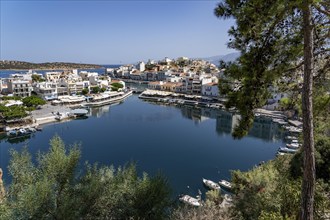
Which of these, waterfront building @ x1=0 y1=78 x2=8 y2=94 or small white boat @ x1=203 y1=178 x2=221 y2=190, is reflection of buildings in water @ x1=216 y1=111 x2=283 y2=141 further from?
waterfront building @ x1=0 y1=78 x2=8 y2=94

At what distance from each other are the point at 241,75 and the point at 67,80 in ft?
134

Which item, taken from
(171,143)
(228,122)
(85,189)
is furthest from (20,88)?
(85,189)

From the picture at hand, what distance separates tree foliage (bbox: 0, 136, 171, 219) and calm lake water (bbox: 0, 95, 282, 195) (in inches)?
300

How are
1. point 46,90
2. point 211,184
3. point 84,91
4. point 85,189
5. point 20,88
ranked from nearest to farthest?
point 85,189, point 211,184, point 20,88, point 46,90, point 84,91

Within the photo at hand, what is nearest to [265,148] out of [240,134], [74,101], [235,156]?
[235,156]

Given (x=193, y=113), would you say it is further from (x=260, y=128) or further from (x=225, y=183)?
(x=225, y=183)

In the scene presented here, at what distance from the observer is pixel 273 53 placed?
3391 mm

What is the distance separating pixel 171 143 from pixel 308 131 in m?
17.8

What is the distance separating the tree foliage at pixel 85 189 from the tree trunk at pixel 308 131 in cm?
327

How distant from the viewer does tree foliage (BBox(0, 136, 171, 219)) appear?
5211mm

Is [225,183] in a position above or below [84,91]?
below

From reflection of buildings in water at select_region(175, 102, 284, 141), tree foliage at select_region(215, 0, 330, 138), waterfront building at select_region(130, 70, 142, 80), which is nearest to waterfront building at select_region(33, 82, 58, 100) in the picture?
reflection of buildings in water at select_region(175, 102, 284, 141)

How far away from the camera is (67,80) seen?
40406mm

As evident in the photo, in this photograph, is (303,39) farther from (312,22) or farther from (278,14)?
(278,14)
